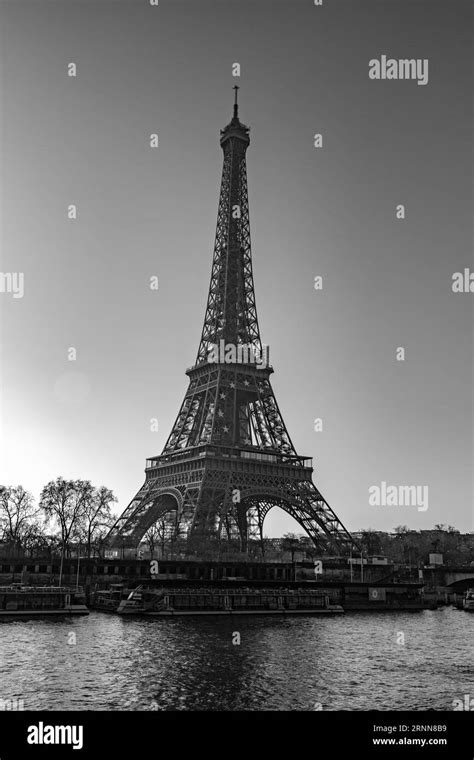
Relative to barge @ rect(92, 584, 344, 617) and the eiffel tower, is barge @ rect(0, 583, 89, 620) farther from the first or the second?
the eiffel tower

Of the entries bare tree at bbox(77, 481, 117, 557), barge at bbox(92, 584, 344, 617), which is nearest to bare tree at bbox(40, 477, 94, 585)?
bare tree at bbox(77, 481, 117, 557)

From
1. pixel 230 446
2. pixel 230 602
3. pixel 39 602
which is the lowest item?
pixel 230 602

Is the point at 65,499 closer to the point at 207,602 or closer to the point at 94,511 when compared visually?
the point at 94,511

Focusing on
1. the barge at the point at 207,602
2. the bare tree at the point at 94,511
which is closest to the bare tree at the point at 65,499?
the bare tree at the point at 94,511

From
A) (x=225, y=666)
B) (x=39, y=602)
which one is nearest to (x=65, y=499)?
(x=39, y=602)
